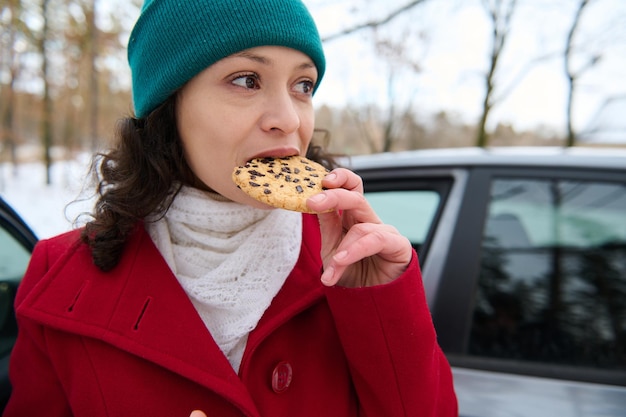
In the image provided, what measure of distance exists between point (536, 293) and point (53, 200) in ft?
45.1

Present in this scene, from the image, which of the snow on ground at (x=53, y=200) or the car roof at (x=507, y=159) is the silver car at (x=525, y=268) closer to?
the car roof at (x=507, y=159)

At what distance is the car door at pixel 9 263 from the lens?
1698 millimetres

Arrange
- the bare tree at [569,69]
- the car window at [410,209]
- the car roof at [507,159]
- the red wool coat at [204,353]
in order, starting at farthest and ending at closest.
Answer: the bare tree at [569,69]
the car window at [410,209]
the car roof at [507,159]
the red wool coat at [204,353]

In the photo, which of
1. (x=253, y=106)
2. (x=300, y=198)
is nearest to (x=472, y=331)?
(x=300, y=198)

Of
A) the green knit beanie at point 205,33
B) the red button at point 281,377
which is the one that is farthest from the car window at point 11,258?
the red button at point 281,377

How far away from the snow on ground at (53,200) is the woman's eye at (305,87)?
918 mm

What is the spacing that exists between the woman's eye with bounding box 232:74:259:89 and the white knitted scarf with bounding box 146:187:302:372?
1.17 feet

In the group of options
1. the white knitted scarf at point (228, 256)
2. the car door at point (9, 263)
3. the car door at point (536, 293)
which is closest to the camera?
the white knitted scarf at point (228, 256)

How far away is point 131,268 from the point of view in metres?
1.30

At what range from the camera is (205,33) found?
111cm

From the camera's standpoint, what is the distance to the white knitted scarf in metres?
1.23

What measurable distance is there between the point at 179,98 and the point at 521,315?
1632mm

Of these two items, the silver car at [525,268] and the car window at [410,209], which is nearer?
the silver car at [525,268]

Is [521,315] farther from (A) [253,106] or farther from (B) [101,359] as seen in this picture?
(B) [101,359]
